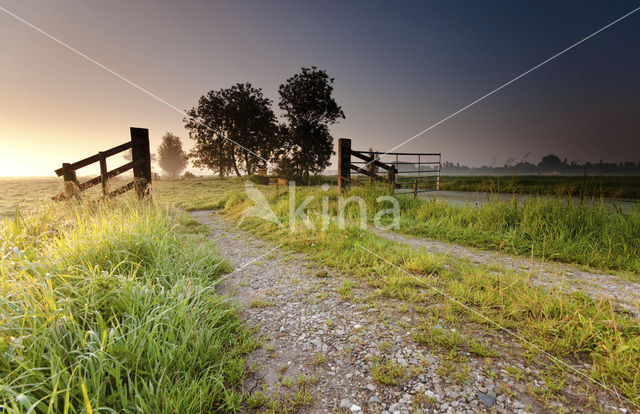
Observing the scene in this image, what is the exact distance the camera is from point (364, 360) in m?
2.17

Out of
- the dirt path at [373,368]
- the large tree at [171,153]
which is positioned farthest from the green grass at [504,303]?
the large tree at [171,153]

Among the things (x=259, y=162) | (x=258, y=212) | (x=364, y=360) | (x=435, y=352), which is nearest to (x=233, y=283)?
(x=364, y=360)

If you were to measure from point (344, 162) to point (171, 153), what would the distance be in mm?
52477

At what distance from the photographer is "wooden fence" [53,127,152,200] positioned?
6732 mm

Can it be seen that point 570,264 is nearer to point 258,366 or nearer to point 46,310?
point 258,366

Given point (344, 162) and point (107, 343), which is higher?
point (344, 162)

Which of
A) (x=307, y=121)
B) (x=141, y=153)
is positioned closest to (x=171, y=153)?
(x=307, y=121)

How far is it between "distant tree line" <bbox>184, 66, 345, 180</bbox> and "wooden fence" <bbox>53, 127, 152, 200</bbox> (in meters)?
Answer: 19.3

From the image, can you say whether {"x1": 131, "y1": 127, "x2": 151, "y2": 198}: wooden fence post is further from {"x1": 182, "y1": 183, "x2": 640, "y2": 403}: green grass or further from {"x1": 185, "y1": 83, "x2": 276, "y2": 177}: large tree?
{"x1": 185, "y1": 83, "x2": 276, "y2": 177}: large tree

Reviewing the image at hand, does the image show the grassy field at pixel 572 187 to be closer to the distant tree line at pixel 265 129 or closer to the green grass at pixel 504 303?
the green grass at pixel 504 303

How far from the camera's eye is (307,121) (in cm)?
2916

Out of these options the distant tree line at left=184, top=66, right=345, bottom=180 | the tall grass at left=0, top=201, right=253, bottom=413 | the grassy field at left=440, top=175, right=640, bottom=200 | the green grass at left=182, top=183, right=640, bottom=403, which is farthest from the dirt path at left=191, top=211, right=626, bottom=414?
the distant tree line at left=184, top=66, right=345, bottom=180

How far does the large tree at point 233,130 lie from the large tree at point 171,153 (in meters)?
23.0

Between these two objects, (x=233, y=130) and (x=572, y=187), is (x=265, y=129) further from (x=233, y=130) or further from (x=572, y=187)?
(x=572, y=187)
